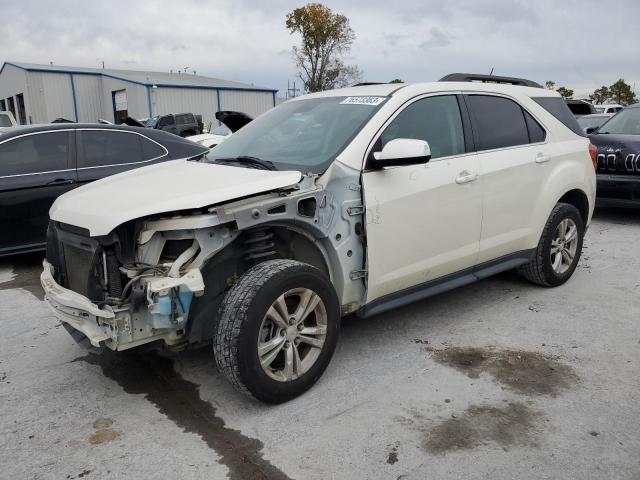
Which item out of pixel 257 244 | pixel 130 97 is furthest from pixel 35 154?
pixel 130 97

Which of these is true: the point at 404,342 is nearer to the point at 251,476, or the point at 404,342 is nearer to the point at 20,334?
the point at 251,476

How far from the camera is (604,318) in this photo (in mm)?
4355

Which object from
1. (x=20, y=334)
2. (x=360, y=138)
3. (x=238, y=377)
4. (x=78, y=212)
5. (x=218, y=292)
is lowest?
(x=20, y=334)

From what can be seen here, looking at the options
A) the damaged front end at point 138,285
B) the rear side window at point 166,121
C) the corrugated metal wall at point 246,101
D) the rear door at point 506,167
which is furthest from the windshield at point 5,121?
the corrugated metal wall at point 246,101

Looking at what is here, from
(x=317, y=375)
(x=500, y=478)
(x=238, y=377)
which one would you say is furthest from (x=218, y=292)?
(x=500, y=478)

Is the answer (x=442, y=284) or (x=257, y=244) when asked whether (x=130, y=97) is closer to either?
(x=442, y=284)

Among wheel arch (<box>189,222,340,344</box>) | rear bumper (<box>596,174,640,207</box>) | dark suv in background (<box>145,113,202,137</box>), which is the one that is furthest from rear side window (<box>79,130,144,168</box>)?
dark suv in background (<box>145,113,202,137</box>)

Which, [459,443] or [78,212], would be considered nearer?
[459,443]

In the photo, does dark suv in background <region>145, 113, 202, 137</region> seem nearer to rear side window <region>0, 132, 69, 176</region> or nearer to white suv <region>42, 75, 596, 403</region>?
rear side window <region>0, 132, 69, 176</region>

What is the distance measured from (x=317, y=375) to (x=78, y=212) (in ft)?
5.30

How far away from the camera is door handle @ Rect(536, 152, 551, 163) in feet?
14.8

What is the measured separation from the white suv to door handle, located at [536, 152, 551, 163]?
19 millimetres

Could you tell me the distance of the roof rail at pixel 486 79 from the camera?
4410 mm

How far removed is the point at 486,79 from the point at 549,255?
1.59 meters
